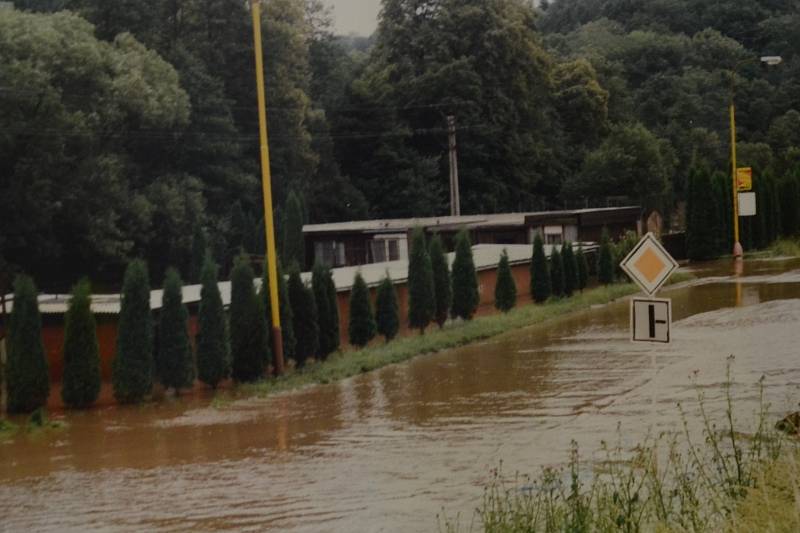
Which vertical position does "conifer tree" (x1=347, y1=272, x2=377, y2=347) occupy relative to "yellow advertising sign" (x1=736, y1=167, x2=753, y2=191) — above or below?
below

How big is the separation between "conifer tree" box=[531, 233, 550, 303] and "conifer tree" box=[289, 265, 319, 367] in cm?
1141

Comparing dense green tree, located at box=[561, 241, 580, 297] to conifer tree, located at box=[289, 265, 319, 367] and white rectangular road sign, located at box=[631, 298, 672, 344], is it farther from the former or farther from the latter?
white rectangular road sign, located at box=[631, 298, 672, 344]

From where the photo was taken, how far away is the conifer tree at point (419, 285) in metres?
28.7

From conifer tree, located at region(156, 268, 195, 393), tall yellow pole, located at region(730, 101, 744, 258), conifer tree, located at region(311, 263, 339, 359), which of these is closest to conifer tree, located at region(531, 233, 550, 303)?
conifer tree, located at region(311, 263, 339, 359)

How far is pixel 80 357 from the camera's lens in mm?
20812

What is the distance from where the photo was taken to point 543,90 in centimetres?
6856

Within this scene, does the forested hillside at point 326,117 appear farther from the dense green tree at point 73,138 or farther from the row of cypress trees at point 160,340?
the row of cypress trees at point 160,340

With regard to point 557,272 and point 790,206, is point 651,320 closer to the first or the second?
point 557,272

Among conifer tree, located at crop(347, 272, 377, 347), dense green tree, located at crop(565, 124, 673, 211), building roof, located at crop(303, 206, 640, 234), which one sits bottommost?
conifer tree, located at crop(347, 272, 377, 347)

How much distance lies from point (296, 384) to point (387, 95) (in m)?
43.3

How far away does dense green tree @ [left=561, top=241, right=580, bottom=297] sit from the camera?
36.0 meters

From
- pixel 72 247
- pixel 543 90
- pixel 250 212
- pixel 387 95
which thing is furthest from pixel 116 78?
pixel 543 90

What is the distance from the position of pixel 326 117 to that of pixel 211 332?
4444 centimetres

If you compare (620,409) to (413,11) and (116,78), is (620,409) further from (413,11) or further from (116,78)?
(413,11)
